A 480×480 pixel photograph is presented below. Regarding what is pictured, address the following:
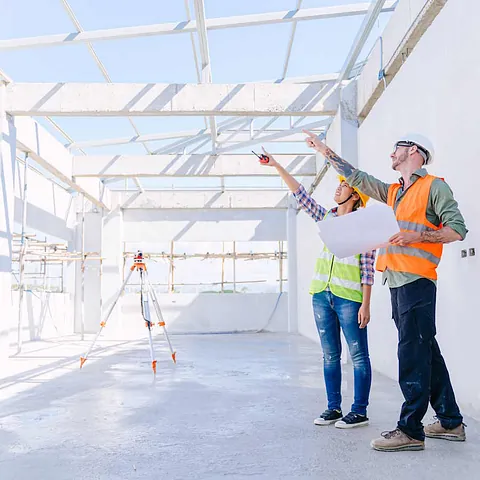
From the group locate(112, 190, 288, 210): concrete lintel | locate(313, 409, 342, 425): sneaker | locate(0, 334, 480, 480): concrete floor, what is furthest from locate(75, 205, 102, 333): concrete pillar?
locate(313, 409, 342, 425): sneaker

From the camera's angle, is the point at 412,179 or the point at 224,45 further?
the point at 224,45

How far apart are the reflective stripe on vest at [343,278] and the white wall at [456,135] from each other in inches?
24.0

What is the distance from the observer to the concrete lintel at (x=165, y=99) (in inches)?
213

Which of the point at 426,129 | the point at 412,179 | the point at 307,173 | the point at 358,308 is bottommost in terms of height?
the point at 358,308

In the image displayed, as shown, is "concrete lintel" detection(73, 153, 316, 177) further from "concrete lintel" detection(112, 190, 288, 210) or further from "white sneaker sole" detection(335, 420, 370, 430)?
"white sneaker sole" detection(335, 420, 370, 430)

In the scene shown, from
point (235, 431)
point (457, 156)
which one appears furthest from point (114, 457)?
point (457, 156)

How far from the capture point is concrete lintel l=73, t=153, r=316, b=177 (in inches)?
322

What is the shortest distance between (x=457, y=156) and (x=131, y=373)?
314 cm

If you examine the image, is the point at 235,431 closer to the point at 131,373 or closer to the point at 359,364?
the point at 359,364

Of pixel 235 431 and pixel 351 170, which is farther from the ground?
pixel 351 170

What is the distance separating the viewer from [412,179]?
2.20 metres

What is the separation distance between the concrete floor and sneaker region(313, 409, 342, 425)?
49 mm

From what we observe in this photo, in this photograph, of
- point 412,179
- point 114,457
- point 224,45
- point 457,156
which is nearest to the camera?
point 114,457

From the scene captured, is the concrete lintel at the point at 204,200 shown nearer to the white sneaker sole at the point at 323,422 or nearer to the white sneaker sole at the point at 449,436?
the white sneaker sole at the point at 323,422
